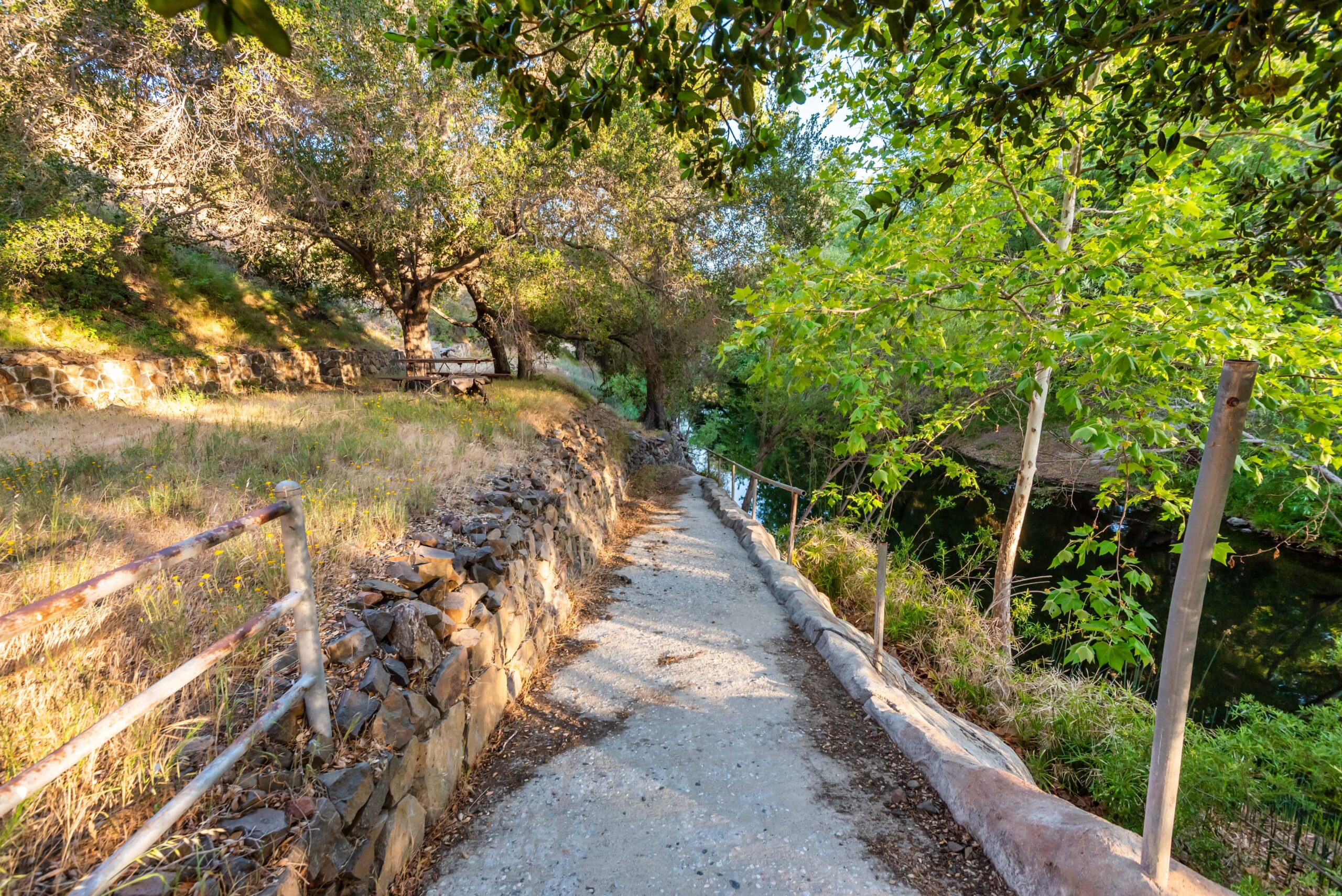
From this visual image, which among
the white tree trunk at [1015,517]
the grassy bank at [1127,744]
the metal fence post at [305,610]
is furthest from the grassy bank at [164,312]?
the white tree trunk at [1015,517]

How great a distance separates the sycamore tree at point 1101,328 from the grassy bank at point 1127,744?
1.17 metres

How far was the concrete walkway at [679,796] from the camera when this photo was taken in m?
2.52

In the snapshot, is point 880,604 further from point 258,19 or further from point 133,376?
point 133,376

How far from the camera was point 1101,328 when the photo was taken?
3576mm

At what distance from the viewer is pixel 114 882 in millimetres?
1670

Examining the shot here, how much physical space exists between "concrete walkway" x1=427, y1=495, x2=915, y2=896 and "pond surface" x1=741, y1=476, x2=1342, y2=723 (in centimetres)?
375

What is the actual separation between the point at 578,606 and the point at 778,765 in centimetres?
294

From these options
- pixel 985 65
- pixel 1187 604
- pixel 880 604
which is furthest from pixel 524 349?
pixel 1187 604

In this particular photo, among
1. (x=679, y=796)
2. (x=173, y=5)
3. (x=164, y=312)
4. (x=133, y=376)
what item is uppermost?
(x=164, y=312)

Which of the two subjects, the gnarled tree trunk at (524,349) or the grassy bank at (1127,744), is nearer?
the grassy bank at (1127,744)

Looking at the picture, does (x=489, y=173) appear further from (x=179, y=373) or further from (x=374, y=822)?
(x=374, y=822)

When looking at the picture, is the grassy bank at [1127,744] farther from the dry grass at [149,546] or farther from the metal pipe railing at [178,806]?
the dry grass at [149,546]

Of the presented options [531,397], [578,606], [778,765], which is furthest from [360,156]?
[778,765]

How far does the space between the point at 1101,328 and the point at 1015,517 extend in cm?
378
